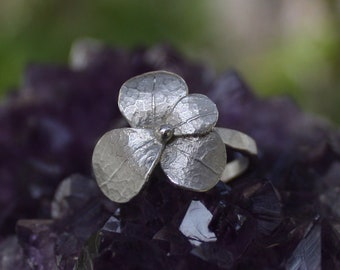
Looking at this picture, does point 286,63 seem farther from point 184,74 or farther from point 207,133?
point 207,133

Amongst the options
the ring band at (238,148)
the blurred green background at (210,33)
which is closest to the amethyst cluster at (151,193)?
the ring band at (238,148)

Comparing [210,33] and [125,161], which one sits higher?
[125,161]

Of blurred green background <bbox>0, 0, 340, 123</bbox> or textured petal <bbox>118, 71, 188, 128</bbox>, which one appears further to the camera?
blurred green background <bbox>0, 0, 340, 123</bbox>

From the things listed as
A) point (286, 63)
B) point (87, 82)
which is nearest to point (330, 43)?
point (286, 63)

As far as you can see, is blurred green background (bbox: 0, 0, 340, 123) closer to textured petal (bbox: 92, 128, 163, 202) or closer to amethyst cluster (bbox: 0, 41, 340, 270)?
amethyst cluster (bbox: 0, 41, 340, 270)

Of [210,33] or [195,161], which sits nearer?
[195,161]

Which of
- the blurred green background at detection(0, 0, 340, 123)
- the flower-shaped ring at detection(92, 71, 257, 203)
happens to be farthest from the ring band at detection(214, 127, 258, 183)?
the blurred green background at detection(0, 0, 340, 123)

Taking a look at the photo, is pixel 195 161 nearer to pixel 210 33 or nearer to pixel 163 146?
pixel 163 146

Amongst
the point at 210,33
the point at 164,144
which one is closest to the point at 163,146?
the point at 164,144
